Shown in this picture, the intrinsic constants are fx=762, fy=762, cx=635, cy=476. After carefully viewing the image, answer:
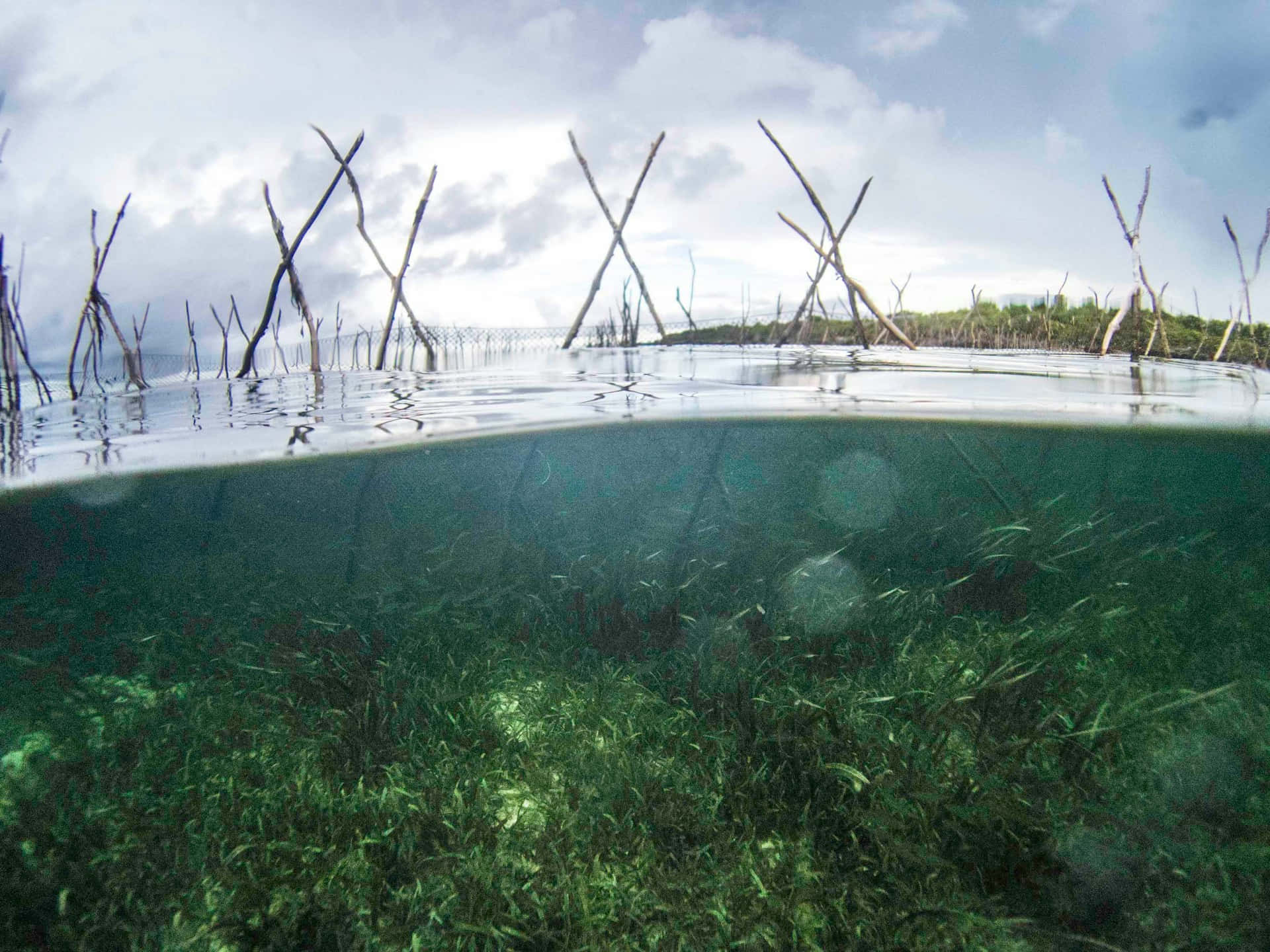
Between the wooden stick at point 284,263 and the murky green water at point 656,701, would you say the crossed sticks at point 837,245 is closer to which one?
the murky green water at point 656,701

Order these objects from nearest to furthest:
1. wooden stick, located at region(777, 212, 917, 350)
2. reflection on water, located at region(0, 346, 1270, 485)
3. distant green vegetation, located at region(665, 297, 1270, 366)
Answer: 1. reflection on water, located at region(0, 346, 1270, 485)
2. wooden stick, located at region(777, 212, 917, 350)
3. distant green vegetation, located at region(665, 297, 1270, 366)

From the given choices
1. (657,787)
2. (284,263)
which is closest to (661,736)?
(657,787)

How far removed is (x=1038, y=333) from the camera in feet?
56.8

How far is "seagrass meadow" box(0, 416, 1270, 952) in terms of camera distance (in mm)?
3721

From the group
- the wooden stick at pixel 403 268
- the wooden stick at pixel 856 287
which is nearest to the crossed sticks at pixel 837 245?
the wooden stick at pixel 856 287

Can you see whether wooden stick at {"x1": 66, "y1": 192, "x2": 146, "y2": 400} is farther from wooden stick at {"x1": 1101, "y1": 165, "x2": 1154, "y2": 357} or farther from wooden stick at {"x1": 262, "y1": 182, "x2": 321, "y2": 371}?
wooden stick at {"x1": 1101, "y1": 165, "x2": 1154, "y2": 357}

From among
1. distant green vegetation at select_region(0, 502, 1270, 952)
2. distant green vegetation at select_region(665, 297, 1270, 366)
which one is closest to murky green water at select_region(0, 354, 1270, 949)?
distant green vegetation at select_region(0, 502, 1270, 952)

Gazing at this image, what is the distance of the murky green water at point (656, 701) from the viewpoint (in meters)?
3.76

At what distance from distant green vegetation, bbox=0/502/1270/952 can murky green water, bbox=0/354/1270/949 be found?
0.02 m

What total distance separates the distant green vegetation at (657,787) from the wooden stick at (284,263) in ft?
16.2

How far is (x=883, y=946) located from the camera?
11.7ft

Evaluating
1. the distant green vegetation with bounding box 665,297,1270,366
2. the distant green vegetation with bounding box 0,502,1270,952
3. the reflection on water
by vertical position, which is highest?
the distant green vegetation with bounding box 665,297,1270,366

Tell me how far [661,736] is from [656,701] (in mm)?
311

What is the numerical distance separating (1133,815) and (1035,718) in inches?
35.4
